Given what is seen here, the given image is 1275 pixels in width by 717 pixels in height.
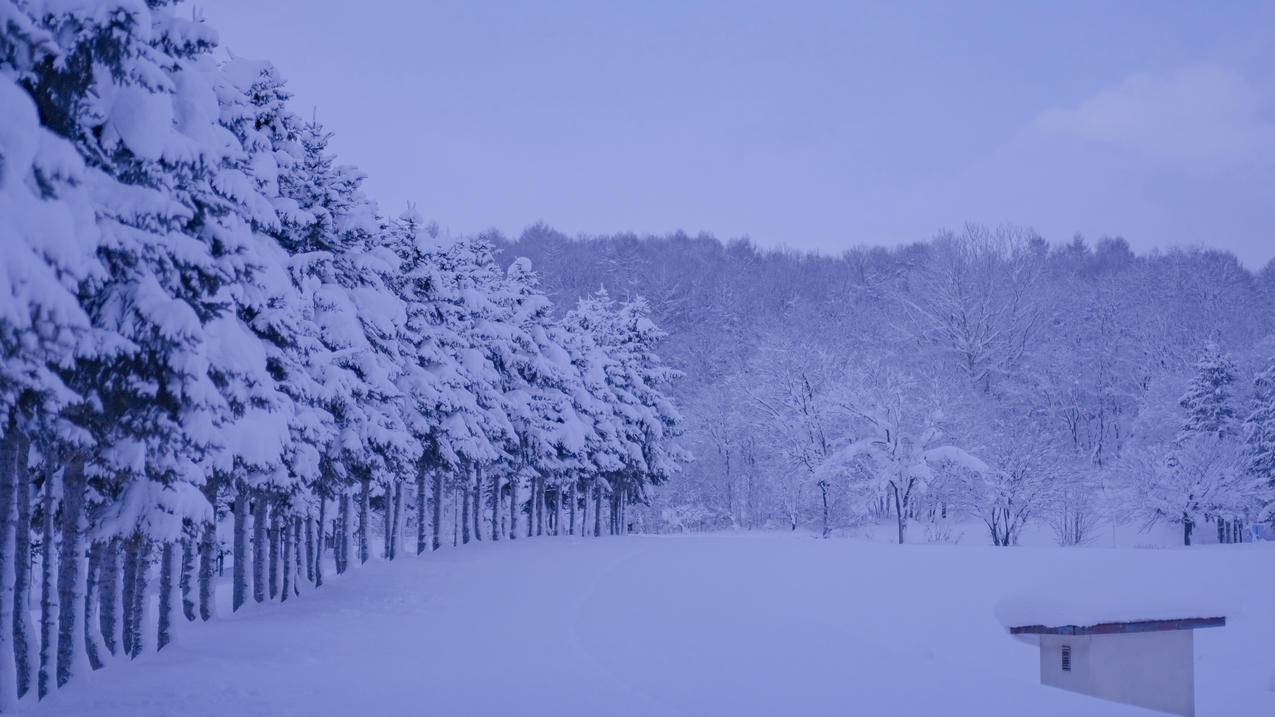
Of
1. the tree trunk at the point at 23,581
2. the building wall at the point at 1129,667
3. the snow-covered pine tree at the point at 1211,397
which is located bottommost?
the building wall at the point at 1129,667

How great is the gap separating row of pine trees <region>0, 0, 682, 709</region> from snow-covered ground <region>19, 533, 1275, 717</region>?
1.62 m

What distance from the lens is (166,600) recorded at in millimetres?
14656

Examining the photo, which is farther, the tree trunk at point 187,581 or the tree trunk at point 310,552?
the tree trunk at point 310,552

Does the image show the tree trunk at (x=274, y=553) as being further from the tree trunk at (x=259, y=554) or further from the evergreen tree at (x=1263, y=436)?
the evergreen tree at (x=1263, y=436)

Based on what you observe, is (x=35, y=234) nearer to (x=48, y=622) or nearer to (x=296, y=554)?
(x=48, y=622)

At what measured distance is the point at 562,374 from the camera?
3834cm

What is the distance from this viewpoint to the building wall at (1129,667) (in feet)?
50.7

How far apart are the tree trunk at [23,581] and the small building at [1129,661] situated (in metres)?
14.7

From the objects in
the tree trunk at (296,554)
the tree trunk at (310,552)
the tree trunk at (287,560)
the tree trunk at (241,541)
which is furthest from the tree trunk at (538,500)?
the tree trunk at (241,541)

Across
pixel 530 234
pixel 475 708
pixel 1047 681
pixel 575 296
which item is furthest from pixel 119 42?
pixel 530 234

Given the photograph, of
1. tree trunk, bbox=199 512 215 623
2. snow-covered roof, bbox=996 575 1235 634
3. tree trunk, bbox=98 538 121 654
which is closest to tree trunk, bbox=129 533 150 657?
tree trunk, bbox=98 538 121 654

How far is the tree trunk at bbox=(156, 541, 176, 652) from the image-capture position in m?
14.5

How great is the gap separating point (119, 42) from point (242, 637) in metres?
10.6

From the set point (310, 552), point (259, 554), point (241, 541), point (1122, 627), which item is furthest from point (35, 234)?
point (310, 552)
